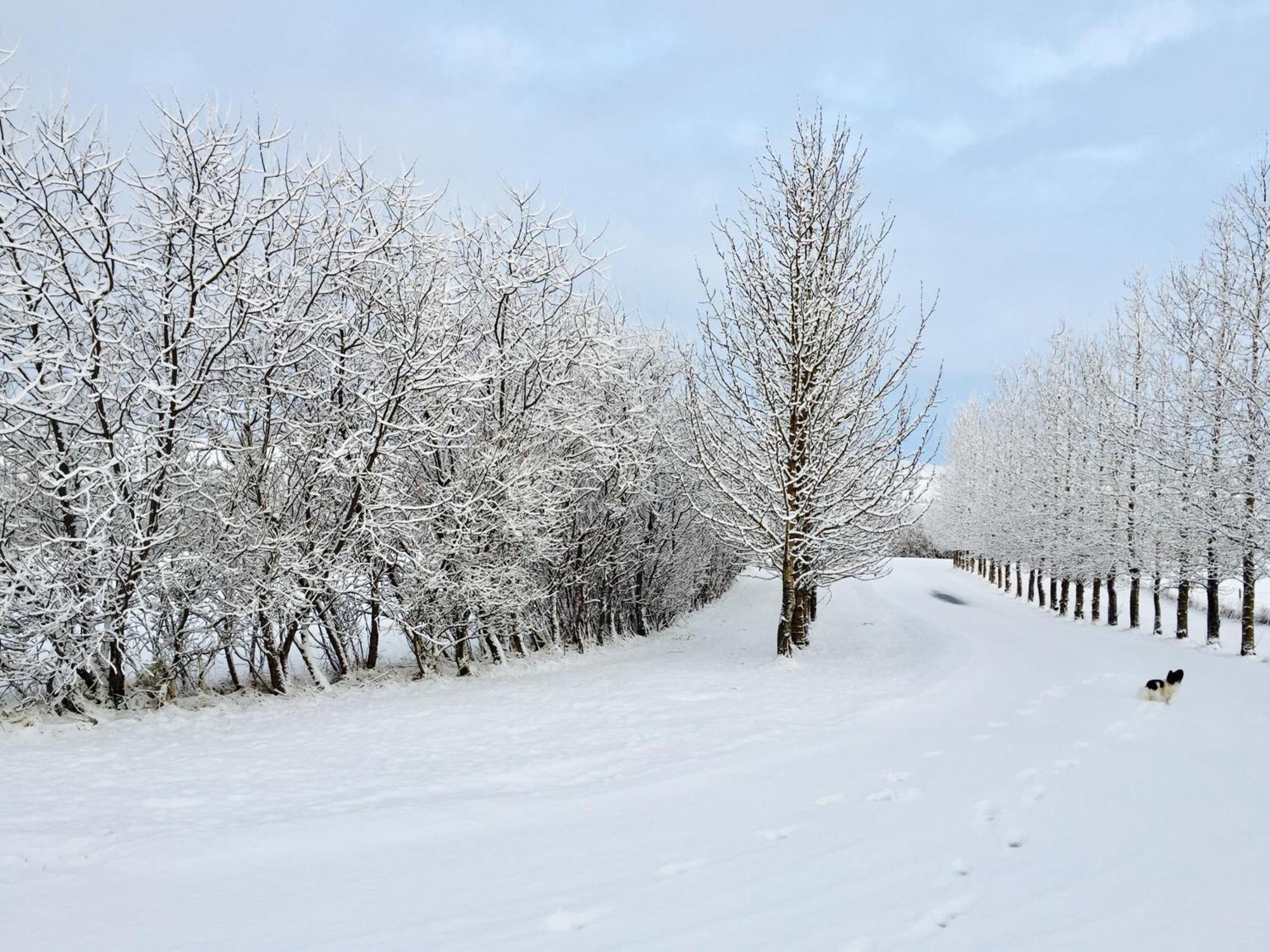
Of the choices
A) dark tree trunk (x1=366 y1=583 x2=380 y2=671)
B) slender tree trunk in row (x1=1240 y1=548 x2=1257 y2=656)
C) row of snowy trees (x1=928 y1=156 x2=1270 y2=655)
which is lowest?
dark tree trunk (x1=366 y1=583 x2=380 y2=671)

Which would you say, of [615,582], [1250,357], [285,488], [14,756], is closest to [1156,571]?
[1250,357]

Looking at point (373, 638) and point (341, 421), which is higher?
point (341, 421)

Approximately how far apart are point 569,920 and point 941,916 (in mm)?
1736

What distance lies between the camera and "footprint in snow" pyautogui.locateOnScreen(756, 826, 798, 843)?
14.2 ft

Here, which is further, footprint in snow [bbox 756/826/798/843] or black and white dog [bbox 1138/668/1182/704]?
black and white dog [bbox 1138/668/1182/704]

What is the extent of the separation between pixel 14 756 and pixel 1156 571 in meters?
20.9

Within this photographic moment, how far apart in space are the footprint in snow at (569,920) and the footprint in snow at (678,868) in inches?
20.7

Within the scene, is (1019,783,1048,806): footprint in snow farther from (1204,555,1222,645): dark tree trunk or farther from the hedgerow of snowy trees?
(1204,555,1222,645): dark tree trunk

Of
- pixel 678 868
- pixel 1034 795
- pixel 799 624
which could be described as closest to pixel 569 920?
pixel 678 868

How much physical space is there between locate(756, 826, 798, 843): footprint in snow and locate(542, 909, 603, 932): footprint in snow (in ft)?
4.34

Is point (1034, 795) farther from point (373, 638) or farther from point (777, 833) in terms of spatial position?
point (373, 638)

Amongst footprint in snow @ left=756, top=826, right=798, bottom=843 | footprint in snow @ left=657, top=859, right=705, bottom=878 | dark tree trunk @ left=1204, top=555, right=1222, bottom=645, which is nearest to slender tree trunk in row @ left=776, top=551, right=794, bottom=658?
footprint in snow @ left=756, top=826, right=798, bottom=843

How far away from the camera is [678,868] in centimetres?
392

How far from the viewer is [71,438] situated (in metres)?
7.47
